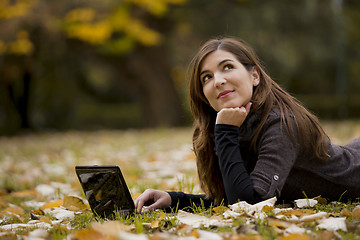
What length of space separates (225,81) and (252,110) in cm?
21

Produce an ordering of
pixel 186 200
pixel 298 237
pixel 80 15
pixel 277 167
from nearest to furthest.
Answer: pixel 298 237
pixel 277 167
pixel 186 200
pixel 80 15

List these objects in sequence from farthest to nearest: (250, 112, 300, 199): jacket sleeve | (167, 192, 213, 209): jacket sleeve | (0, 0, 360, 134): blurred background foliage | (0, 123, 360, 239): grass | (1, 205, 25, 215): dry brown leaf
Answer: (0, 0, 360, 134): blurred background foliage → (1, 205, 25, 215): dry brown leaf → (167, 192, 213, 209): jacket sleeve → (250, 112, 300, 199): jacket sleeve → (0, 123, 360, 239): grass

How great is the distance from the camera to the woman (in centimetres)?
210

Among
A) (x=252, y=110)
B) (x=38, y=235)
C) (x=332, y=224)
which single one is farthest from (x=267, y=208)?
(x=38, y=235)

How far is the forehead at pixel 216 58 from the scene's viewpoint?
7.55ft

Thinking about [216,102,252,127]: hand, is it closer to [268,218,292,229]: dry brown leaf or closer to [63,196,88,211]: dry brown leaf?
[268,218,292,229]: dry brown leaf

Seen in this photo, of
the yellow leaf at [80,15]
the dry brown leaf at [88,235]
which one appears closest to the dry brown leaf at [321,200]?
the dry brown leaf at [88,235]

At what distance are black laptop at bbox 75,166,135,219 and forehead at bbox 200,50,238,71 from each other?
73 cm

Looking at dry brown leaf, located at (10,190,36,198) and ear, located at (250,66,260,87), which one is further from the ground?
ear, located at (250,66,260,87)

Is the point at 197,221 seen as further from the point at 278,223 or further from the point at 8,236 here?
the point at 8,236

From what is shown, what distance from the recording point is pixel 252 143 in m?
2.21

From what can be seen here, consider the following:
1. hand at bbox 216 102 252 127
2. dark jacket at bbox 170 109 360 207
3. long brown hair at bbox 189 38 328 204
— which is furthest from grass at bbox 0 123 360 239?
hand at bbox 216 102 252 127

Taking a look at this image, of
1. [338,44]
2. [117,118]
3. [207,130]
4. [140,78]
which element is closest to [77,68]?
[140,78]

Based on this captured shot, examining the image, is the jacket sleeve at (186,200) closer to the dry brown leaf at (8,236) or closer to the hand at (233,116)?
the hand at (233,116)
